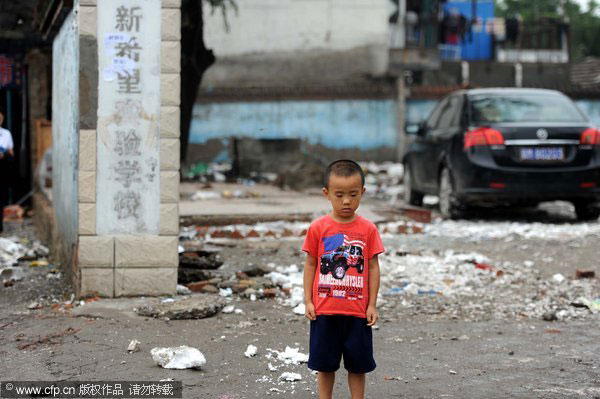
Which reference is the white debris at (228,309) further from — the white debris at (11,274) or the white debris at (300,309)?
the white debris at (11,274)

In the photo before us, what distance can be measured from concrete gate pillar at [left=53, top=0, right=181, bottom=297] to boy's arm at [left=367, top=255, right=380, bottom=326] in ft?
8.72

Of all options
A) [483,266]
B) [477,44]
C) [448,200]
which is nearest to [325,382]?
[483,266]

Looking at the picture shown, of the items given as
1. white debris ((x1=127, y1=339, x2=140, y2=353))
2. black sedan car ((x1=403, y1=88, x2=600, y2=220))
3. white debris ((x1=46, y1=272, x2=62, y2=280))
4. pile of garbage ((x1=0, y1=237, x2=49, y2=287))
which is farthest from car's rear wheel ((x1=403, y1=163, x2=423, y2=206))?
white debris ((x1=127, y1=339, x2=140, y2=353))

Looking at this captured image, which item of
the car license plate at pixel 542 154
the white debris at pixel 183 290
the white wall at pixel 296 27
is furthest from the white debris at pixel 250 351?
the white wall at pixel 296 27

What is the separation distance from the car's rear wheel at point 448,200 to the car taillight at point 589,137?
1637 millimetres

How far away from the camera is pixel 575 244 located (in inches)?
347

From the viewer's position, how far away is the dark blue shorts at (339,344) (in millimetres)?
3518

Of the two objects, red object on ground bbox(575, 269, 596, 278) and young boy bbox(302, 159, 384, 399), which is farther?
red object on ground bbox(575, 269, 596, 278)

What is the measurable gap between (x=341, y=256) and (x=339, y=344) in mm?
365

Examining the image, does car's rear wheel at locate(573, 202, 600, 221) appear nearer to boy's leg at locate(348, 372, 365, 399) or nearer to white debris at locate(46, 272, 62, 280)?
white debris at locate(46, 272, 62, 280)

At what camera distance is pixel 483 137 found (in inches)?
404

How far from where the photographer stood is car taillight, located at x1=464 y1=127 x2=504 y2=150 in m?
10.2

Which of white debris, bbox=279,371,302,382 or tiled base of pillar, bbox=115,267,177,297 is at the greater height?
tiled base of pillar, bbox=115,267,177,297

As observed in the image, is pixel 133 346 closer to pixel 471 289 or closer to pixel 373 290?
pixel 373 290
